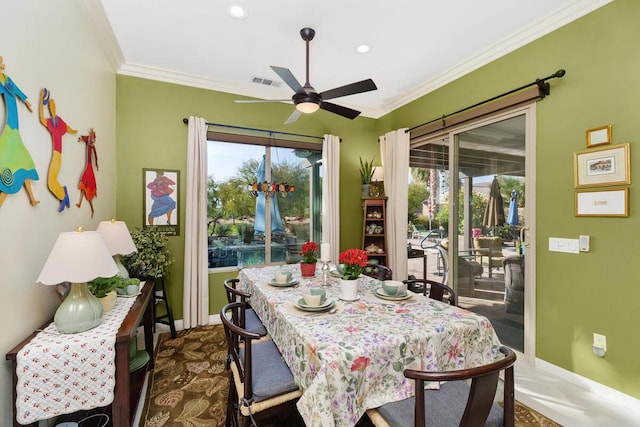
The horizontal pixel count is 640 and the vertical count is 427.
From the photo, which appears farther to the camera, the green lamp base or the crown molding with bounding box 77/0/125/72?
the crown molding with bounding box 77/0/125/72

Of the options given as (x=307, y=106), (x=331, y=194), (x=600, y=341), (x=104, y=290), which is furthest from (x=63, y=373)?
(x=600, y=341)

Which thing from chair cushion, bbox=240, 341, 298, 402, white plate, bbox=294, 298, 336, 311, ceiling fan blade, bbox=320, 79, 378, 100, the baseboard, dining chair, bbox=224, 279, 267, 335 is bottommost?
the baseboard

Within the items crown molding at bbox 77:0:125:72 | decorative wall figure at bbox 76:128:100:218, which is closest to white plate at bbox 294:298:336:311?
decorative wall figure at bbox 76:128:100:218

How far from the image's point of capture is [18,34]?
1434 millimetres

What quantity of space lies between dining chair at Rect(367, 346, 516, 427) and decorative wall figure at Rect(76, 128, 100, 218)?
251 cm

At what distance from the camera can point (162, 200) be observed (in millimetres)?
3283

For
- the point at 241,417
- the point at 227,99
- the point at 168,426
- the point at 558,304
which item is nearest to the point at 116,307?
the point at 168,426

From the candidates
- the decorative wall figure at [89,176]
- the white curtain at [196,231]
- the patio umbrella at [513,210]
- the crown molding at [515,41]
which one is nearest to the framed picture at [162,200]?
the white curtain at [196,231]

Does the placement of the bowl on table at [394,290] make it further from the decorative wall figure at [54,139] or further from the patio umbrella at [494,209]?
the decorative wall figure at [54,139]

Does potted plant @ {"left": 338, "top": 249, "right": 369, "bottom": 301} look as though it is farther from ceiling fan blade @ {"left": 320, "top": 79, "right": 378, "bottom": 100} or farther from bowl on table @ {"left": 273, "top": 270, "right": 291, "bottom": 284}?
ceiling fan blade @ {"left": 320, "top": 79, "right": 378, "bottom": 100}

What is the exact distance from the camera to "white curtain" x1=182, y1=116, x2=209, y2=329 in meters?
3.28

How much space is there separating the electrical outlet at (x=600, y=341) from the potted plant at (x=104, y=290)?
3.46 m

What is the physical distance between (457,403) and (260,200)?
124 inches

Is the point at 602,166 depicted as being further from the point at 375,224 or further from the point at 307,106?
the point at 375,224
